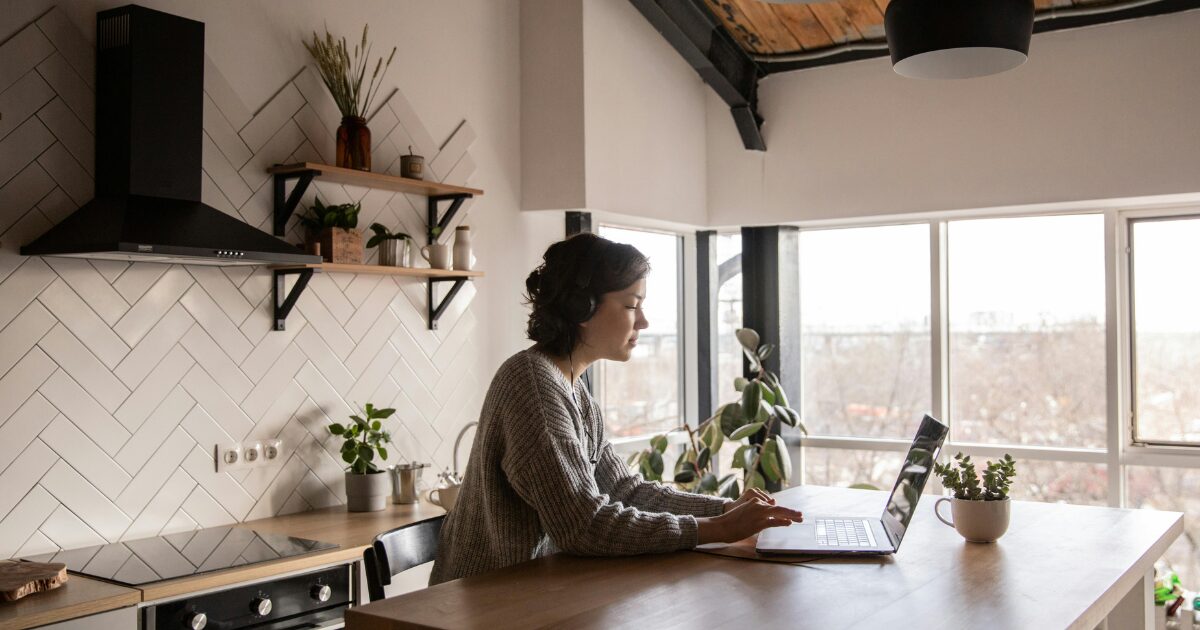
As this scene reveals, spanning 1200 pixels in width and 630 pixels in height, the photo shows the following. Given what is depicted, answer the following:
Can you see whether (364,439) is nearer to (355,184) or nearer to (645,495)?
(355,184)

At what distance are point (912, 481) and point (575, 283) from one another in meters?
0.77

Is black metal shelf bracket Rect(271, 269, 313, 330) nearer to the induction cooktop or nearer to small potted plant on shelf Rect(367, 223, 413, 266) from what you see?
small potted plant on shelf Rect(367, 223, 413, 266)

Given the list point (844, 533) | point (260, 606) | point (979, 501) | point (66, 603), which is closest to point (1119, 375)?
point (979, 501)

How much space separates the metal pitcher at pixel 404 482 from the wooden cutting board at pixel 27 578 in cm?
113

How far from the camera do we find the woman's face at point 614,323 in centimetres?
214

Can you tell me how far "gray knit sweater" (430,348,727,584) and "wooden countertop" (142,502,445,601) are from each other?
0.64 metres

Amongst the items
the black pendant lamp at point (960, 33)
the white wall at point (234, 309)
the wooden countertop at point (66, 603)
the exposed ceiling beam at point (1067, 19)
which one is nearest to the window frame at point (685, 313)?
the exposed ceiling beam at point (1067, 19)

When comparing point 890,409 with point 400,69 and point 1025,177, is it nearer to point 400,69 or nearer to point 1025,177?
point 1025,177

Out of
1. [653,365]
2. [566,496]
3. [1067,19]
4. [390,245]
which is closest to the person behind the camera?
[566,496]

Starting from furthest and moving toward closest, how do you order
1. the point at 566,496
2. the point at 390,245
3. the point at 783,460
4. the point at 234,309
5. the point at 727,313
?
the point at 727,313, the point at 783,460, the point at 390,245, the point at 234,309, the point at 566,496

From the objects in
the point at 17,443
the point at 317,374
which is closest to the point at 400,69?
the point at 317,374

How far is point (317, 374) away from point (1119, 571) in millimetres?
2345

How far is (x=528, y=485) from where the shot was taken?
6.13ft

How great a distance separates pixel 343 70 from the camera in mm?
3254
